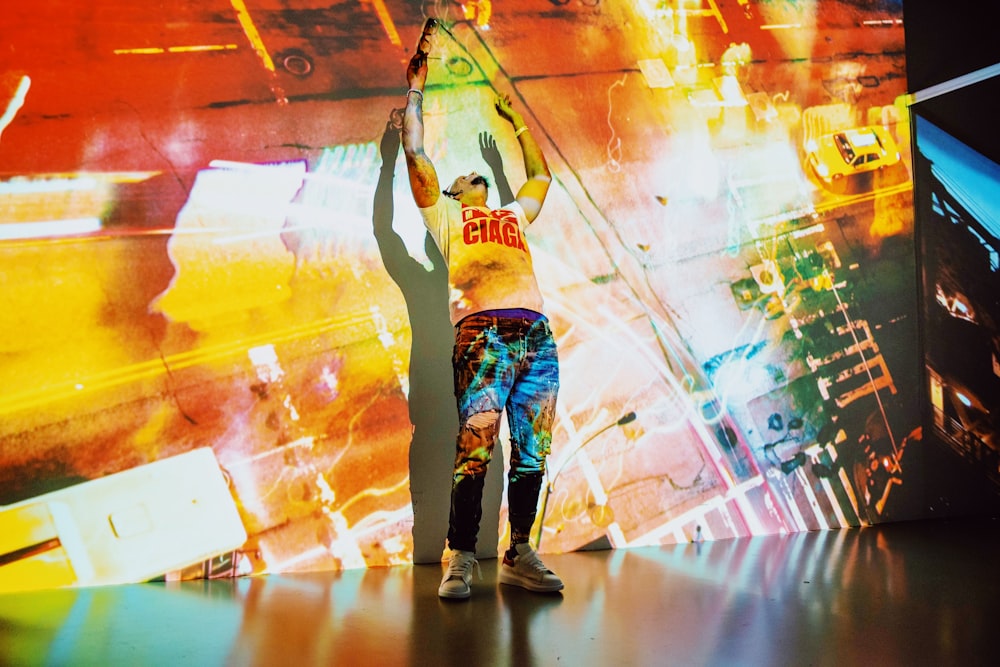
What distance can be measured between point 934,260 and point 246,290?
258 cm

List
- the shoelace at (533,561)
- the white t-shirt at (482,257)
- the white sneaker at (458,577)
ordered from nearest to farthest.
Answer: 1. the white sneaker at (458,577)
2. the shoelace at (533,561)
3. the white t-shirt at (482,257)

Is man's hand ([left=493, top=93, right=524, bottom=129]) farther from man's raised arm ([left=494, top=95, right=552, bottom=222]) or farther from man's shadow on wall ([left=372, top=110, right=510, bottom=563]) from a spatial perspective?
man's shadow on wall ([left=372, top=110, right=510, bottom=563])

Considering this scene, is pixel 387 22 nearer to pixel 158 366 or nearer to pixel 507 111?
pixel 507 111

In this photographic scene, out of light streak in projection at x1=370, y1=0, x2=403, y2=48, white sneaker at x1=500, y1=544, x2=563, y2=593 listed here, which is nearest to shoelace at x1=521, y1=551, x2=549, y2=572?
white sneaker at x1=500, y1=544, x2=563, y2=593

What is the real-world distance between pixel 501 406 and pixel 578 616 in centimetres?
61

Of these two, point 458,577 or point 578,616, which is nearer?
point 578,616

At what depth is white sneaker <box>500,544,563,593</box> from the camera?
1874mm

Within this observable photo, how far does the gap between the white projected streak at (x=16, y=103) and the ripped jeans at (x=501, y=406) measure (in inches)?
57.4

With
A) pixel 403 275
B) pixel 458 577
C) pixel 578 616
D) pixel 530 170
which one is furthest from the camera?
pixel 403 275

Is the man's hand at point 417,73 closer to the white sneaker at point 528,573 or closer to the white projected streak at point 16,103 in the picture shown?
the white projected streak at point 16,103

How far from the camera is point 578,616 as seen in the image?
157 centimetres

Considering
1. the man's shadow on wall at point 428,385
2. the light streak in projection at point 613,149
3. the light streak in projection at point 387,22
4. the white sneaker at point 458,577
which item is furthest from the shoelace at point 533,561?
the light streak in projection at point 387,22

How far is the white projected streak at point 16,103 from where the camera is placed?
231 cm

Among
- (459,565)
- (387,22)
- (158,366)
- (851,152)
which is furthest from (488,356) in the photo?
(851,152)
